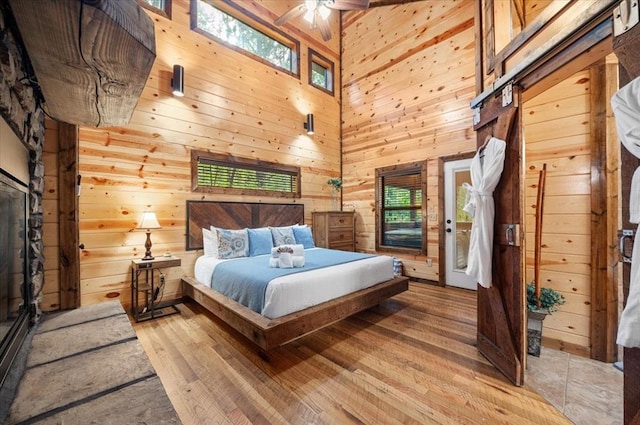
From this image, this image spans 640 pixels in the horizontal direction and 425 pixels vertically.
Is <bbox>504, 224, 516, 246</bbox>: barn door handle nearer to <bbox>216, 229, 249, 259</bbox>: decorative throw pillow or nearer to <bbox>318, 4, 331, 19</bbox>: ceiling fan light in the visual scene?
<bbox>216, 229, 249, 259</bbox>: decorative throw pillow

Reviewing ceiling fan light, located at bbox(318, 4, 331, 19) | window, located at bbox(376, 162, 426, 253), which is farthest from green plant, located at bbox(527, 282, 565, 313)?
ceiling fan light, located at bbox(318, 4, 331, 19)

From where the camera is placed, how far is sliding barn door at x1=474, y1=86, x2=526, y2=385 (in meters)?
1.83

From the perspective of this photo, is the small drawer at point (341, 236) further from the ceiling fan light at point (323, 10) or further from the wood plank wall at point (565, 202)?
the ceiling fan light at point (323, 10)

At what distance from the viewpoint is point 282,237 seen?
3912 mm

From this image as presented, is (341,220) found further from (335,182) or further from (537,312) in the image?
(537,312)

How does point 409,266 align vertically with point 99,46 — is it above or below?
below

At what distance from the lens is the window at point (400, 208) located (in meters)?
4.59

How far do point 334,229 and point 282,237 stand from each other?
134cm

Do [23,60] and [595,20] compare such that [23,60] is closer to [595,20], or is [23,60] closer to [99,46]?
[99,46]

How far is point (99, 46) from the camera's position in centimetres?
105

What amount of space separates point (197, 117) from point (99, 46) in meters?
2.96

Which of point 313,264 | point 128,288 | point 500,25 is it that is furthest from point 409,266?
point 128,288

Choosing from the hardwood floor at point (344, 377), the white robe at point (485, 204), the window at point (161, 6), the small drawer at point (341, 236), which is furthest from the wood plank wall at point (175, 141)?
the white robe at point (485, 204)

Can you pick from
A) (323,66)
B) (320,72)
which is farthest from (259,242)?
(323,66)
